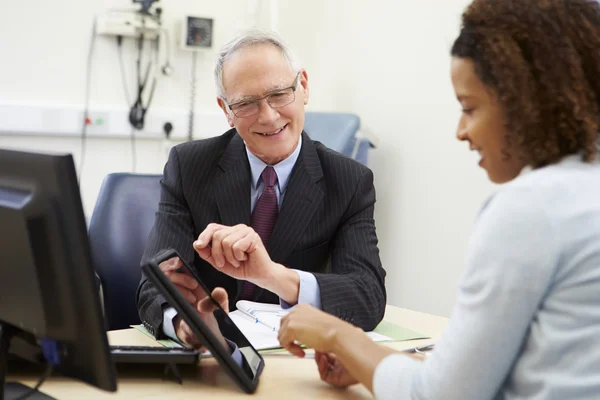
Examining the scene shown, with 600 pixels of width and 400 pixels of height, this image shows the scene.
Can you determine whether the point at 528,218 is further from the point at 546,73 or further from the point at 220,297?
the point at 220,297

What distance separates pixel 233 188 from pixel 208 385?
746 mm

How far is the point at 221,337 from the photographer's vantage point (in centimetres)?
120

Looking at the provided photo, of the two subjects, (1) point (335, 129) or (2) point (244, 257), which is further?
(1) point (335, 129)

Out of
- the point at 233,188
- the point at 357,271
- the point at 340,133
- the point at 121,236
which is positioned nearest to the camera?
the point at 357,271

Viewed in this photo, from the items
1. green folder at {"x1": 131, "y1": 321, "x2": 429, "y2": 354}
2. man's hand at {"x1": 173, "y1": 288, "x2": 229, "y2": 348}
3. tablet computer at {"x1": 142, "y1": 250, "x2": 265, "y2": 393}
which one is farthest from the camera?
green folder at {"x1": 131, "y1": 321, "x2": 429, "y2": 354}

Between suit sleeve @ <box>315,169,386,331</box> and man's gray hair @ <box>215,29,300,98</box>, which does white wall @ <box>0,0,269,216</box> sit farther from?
suit sleeve @ <box>315,169,386,331</box>

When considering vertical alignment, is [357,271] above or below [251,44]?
below

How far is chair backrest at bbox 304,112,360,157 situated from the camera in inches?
126

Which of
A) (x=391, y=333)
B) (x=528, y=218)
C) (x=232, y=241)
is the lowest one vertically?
(x=391, y=333)

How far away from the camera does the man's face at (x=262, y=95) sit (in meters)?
1.82

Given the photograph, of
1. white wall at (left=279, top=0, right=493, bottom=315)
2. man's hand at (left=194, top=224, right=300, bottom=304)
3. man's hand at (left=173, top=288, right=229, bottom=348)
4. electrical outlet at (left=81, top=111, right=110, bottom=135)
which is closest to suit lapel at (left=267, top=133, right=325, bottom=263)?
man's hand at (left=194, top=224, right=300, bottom=304)

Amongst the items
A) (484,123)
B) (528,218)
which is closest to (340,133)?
(484,123)

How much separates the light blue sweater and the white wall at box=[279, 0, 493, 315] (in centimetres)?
198

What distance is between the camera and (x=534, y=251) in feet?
2.80
